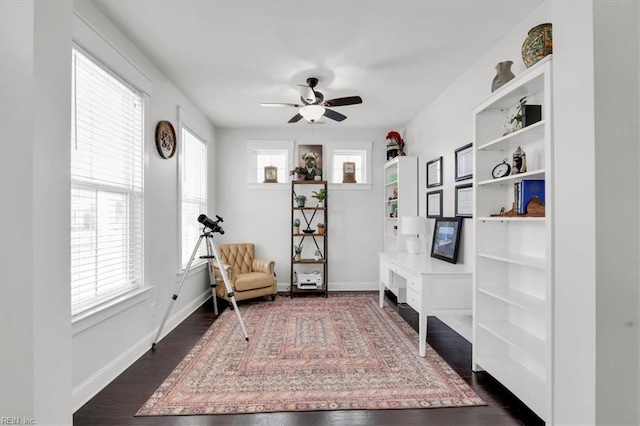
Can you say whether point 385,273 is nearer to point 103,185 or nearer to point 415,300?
point 415,300

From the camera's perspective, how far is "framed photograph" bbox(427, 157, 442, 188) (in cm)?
379

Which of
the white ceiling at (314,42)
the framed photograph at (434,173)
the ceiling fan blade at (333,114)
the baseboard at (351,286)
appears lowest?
the baseboard at (351,286)

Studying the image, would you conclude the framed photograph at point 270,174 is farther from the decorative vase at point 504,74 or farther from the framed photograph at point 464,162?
the decorative vase at point 504,74

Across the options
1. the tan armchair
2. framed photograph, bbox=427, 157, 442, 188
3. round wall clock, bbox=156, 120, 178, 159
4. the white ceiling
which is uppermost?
the white ceiling

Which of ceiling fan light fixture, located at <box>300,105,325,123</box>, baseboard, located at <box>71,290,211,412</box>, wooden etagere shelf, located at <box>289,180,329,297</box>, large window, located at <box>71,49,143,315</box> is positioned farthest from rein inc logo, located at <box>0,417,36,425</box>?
wooden etagere shelf, located at <box>289,180,329,297</box>

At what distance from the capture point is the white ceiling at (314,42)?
223cm

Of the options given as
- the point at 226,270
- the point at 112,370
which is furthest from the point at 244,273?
the point at 112,370

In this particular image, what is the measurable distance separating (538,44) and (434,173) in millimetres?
2130

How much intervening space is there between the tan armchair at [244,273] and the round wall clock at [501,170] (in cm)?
326

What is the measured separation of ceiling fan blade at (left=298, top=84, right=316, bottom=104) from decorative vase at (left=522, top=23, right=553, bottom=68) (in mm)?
1773

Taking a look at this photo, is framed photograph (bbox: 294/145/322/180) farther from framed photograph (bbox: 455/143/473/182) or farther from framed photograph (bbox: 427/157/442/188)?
framed photograph (bbox: 455/143/473/182)

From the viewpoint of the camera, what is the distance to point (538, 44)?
1.90 metres

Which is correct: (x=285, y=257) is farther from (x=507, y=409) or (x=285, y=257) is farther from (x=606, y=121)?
(x=606, y=121)

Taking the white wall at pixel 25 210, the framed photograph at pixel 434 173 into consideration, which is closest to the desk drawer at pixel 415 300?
the framed photograph at pixel 434 173
